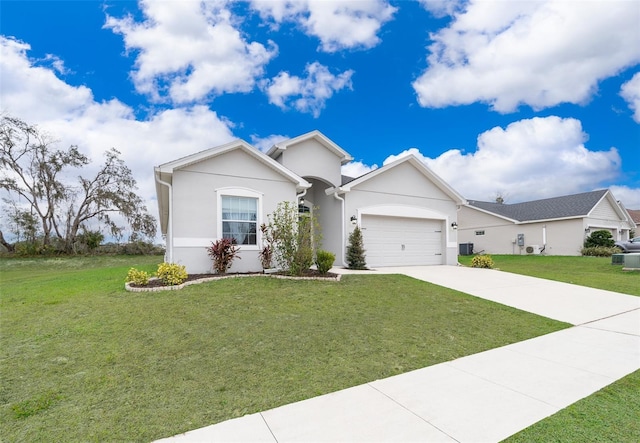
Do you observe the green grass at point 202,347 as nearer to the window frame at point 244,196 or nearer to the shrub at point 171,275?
the shrub at point 171,275

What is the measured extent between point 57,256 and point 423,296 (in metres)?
30.0

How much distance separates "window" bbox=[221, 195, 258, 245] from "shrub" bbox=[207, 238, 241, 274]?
63 centimetres

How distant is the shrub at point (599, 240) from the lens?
21050 mm

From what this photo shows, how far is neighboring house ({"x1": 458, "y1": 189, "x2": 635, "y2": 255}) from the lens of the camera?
2231cm

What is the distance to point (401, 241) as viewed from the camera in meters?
15.3

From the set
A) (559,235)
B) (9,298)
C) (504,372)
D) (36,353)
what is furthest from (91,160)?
(559,235)

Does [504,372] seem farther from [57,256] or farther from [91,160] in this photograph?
[91,160]

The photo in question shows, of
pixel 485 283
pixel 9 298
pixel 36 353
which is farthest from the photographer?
pixel 485 283

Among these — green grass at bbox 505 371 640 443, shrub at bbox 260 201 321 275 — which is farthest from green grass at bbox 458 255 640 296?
shrub at bbox 260 201 321 275

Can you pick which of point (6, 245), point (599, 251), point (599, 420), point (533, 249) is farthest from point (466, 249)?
point (6, 245)

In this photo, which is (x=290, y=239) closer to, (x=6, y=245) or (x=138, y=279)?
(x=138, y=279)

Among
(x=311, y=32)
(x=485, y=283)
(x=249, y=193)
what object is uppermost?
(x=311, y=32)

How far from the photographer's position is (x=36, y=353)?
451 centimetres

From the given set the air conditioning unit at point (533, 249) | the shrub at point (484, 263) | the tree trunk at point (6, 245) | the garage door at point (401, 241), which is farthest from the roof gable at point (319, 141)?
the tree trunk at point (6, 245)
